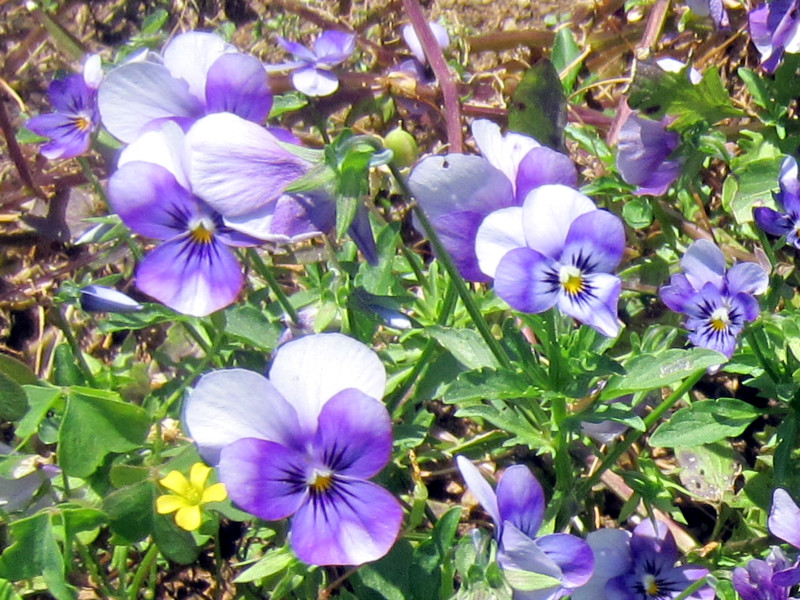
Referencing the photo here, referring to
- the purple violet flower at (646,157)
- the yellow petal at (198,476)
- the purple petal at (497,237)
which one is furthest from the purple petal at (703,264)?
the yellow petal at (198,476)

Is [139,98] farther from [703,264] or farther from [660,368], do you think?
[703,264]

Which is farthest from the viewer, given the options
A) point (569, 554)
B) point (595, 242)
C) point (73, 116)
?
point (73, 116)

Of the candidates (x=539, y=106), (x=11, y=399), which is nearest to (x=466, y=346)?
(x=539, y=106)

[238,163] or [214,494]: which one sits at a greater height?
[238,163]

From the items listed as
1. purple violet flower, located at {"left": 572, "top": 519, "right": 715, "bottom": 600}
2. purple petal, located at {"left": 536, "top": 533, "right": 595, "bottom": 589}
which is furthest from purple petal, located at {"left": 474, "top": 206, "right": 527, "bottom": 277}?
purple violet flower, located at {"left": 572, "top": 519, "right": 715, "bottom": 600}

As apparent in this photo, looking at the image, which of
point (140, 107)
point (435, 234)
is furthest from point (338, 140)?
point (140, 107)

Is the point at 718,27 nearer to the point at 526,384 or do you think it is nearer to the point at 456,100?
the point at 456,100
